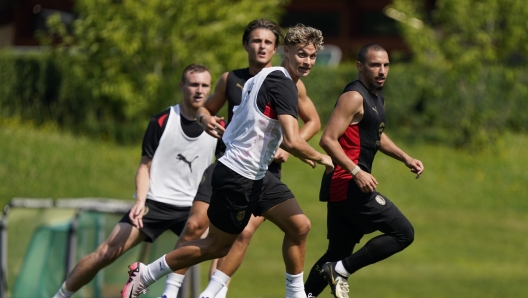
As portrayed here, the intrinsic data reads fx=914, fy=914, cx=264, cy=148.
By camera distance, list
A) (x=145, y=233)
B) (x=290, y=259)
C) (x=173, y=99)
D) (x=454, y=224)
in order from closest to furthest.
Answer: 1. (x=290, y=259)
2. (x=145, y=233)
3. (x=454, y=224)
4. (x=173, y=99)

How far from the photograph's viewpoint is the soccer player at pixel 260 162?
23.1 feet

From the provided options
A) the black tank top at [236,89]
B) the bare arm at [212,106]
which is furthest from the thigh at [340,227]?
the bare arm at [212,106]

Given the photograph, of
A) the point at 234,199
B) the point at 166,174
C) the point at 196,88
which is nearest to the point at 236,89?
the point at 196,88

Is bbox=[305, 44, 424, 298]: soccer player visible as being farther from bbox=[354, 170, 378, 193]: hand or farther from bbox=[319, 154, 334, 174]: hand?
bbox=[319, 154, 334, 174]: hand

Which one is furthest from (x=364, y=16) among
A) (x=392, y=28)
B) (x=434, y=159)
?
(x=434, y=159)

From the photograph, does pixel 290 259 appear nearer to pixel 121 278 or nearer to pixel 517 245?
pixel 121 278

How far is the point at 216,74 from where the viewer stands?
2353cm

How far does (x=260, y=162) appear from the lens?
725cm

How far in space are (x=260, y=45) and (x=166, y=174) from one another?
1.60 metres

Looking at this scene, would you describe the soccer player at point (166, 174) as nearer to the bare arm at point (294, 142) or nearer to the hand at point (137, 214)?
the hand at point (137, 214)

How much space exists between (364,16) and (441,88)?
7977 millimetres

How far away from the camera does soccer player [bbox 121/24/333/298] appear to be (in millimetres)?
7039

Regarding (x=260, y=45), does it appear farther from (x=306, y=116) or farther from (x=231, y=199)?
(x=231, y=199)

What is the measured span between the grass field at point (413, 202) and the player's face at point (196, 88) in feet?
28.4
